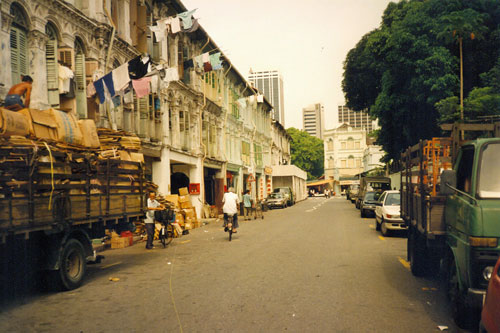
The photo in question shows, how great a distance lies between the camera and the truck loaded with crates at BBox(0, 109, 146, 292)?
7.25 meters

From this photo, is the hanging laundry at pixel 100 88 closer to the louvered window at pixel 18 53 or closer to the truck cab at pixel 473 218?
the louvered window at pixel 18 53

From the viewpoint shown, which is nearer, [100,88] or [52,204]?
[52,204]

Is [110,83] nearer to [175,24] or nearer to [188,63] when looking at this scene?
[175,24]

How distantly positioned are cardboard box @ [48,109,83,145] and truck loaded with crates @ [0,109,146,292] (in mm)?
102

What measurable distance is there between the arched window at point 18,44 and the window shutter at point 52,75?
1.06 meters

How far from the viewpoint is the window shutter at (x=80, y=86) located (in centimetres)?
1614

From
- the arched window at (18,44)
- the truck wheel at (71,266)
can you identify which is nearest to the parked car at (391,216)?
the truck wheel at (71,266)

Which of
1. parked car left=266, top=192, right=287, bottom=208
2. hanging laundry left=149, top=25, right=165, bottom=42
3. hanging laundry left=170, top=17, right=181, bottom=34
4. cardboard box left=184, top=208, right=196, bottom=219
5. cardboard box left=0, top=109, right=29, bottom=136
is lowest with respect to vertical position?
parked car left=266, top=192, right=287, bottom=208

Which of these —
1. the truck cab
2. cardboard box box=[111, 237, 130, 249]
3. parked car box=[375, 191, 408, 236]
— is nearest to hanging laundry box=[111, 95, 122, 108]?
cardboard box box=[111, 237, 130, 249]

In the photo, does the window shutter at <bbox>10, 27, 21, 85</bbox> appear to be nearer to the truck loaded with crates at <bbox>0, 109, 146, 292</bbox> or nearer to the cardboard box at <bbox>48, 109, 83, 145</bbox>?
the cardboard box at <bbox>48, 109, 83, 145</bbox>

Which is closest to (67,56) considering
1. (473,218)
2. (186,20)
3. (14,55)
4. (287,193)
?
(14,55)

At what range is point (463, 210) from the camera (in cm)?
571

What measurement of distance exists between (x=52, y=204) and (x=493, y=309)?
6.75m

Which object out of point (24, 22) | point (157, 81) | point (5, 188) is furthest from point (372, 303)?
point (157, 81)
